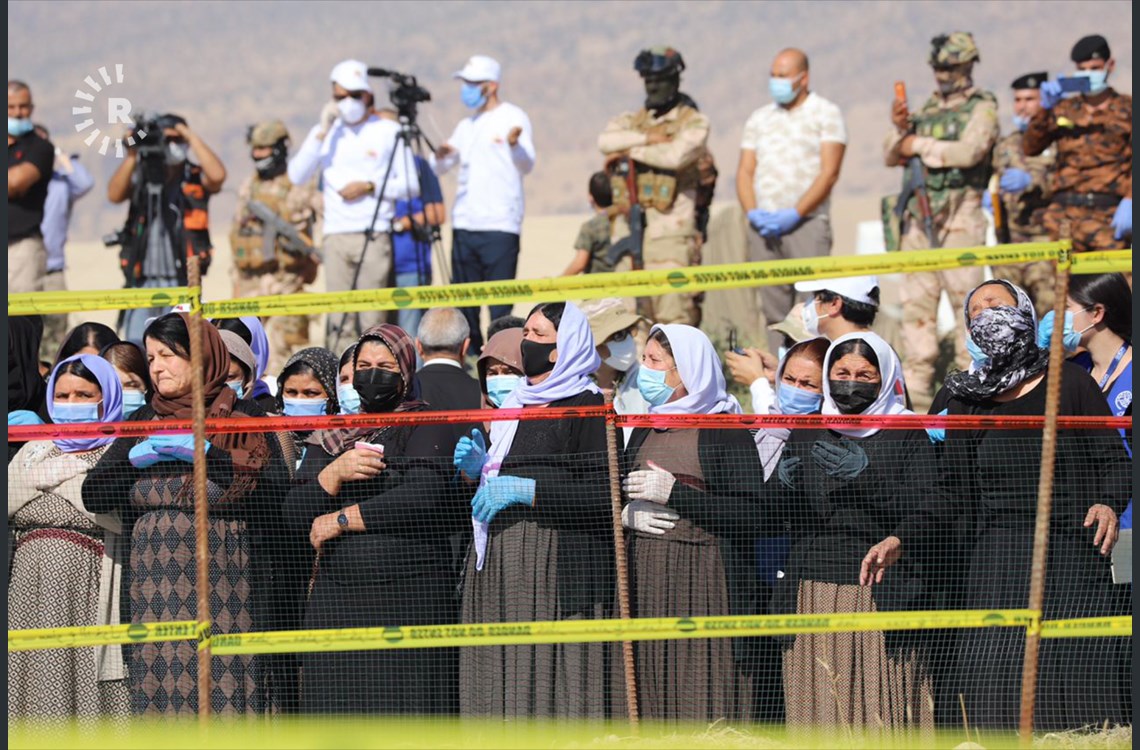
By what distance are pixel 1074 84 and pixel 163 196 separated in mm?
6429

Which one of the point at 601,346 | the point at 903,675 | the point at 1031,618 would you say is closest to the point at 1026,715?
the point at 1031,618

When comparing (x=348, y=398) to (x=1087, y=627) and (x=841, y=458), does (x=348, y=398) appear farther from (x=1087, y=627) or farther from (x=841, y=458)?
(x=1087, y=627)

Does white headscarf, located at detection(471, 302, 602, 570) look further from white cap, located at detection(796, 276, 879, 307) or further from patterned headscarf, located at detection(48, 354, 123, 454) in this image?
patterned headscarf, located at detection(48, 354, 123, 454)

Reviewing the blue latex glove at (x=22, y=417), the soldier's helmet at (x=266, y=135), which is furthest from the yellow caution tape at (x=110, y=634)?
the soldier's helmet at (x=266, y=135)

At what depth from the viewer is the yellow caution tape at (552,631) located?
18.5 ft

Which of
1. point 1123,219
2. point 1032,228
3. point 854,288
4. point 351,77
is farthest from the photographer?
point 1032,228

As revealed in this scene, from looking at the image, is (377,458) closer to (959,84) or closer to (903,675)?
(903,675)

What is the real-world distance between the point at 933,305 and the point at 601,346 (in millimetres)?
4087

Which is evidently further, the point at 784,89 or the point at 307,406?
the point at 784,89

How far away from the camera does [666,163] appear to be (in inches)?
464

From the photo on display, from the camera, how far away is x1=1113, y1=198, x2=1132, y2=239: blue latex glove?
11594mm

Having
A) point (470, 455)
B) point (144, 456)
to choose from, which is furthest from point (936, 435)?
point (144, 456)

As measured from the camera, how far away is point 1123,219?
1159 centimetres

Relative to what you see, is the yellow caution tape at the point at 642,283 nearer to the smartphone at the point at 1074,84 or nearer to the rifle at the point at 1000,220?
the smartphone at the point at 1074,84
